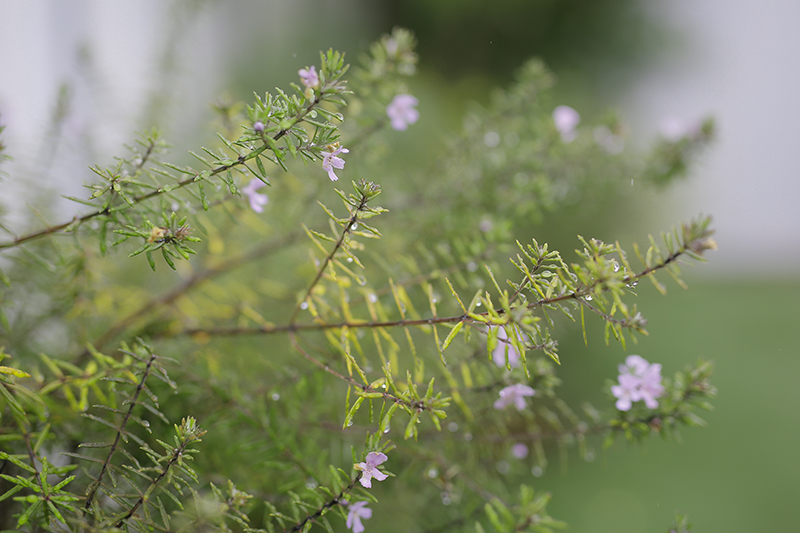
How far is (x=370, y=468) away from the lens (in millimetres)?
278

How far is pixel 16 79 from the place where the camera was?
1222 mm

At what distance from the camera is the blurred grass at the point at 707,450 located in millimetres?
1151

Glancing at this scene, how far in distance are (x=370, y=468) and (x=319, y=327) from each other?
0.11 meters

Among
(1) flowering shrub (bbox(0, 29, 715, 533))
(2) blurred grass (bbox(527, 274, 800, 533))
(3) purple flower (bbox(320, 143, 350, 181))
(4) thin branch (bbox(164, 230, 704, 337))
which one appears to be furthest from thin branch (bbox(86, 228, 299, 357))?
(2) blurred grass (bbox(527, 274, 800, 533))

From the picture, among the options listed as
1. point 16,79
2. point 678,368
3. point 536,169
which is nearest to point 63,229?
point 536,169

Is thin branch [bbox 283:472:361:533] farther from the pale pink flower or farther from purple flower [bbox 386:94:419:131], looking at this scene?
purple flower [bbox 386:94:419:131]

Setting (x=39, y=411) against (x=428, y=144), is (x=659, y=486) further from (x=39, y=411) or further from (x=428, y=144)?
(x=39, y=411)

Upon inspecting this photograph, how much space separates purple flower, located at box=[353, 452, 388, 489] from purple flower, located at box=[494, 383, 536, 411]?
12 cm

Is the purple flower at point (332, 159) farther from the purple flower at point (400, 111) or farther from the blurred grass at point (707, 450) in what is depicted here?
the blurred grass at point (707, 450)

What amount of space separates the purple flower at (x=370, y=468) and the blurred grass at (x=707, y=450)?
27.1 inches

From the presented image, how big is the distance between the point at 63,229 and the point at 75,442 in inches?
7.9

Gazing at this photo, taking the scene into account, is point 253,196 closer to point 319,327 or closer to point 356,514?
point 319,327

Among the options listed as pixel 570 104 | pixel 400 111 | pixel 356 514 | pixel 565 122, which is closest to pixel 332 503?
pixel 356 514

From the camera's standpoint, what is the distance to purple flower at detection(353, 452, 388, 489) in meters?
0.27
